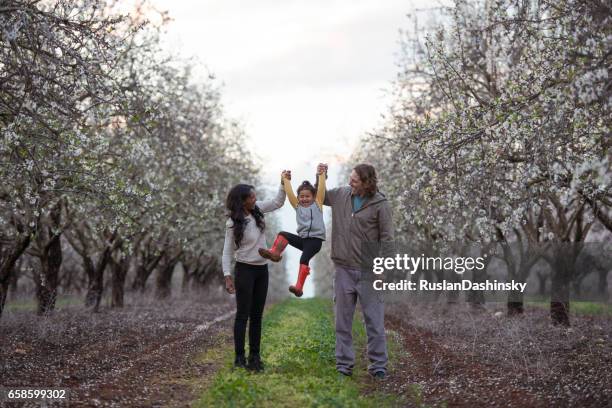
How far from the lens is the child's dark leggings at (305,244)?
10.2 meters

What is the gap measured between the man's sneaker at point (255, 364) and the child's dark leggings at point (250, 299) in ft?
0.23

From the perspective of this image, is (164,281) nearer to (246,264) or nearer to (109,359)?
(109,359)

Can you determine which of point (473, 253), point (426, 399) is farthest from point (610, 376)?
point (473, 253)

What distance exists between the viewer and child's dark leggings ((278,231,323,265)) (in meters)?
10.2

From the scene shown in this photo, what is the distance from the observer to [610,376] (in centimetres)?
954

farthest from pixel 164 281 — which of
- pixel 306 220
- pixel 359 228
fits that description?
pixel 359 228

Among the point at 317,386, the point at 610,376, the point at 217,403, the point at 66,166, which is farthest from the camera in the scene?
the point at 66,166

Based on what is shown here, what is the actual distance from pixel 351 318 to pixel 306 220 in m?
1.49

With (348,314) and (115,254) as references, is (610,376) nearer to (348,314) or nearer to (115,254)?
(348,314)

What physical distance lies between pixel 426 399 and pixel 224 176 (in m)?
29.4

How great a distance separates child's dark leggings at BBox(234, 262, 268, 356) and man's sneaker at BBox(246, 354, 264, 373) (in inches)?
→ 2.8

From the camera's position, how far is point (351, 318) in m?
9.97

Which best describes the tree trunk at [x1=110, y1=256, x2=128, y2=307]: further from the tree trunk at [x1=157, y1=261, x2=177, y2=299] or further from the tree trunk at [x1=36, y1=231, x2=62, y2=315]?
the tree trunk at [x1=157, y1=261, x2=177, y2=299]

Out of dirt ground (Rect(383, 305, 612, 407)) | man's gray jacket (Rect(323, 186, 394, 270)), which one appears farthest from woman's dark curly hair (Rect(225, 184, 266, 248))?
dirt ground (Rect(383, 305, 612, 407))
